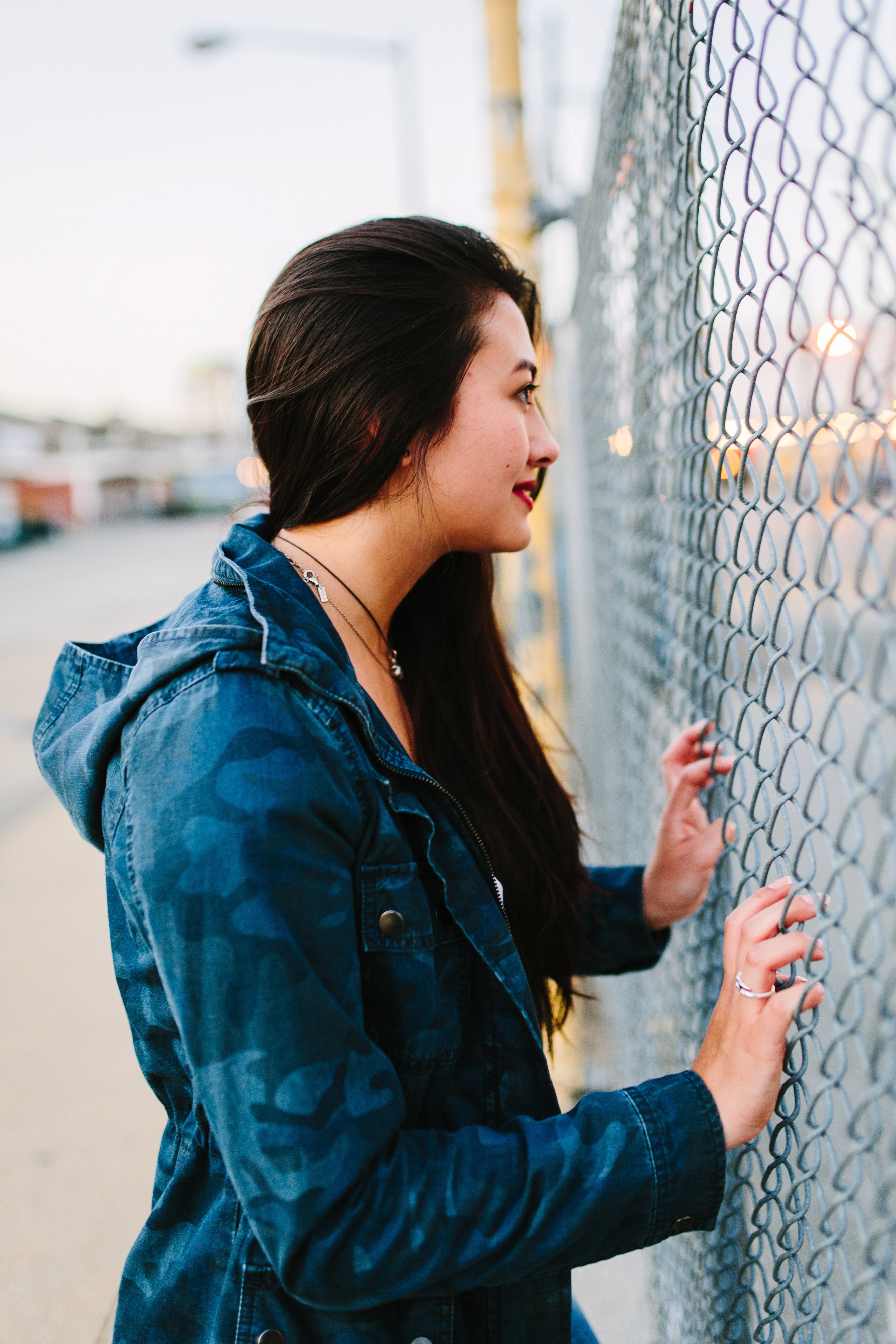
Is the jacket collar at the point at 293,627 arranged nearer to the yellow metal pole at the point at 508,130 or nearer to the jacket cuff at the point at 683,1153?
the jacket cuff at the point at 683,1153

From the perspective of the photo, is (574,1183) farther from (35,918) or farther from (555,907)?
(35,918)

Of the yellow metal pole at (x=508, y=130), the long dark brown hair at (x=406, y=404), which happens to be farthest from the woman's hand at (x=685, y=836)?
the yellow metal pole at (x=508, y=130)

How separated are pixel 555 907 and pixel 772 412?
83cm

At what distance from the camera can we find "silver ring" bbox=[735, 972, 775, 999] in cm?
106

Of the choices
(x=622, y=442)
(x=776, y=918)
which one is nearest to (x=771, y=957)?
(x=776, y=918)

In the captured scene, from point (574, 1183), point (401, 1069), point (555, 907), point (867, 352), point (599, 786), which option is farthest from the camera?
point (599, 786)

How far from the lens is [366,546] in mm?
1433

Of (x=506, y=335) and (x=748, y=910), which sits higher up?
(x=506, y=335)

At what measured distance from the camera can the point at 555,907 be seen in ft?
5.14

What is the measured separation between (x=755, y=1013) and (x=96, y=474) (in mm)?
64586

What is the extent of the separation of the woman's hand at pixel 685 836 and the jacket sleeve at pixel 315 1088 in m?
0.59

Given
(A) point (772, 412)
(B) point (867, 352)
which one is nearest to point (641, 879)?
(A) point (772, 412)

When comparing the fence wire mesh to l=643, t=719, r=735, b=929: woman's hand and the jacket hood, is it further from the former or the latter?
the jacket hood

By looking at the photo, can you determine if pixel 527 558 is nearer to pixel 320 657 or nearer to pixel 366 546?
pixel 366 546
